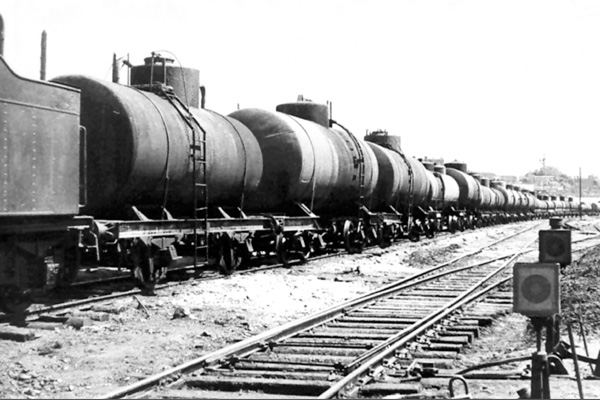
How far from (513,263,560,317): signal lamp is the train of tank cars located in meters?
5.72

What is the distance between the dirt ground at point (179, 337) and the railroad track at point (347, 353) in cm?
44

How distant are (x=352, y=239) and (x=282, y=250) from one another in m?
5.66

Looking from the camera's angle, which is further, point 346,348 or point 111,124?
point 111,124

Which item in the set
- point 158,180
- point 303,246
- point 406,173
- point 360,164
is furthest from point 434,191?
point 158,180

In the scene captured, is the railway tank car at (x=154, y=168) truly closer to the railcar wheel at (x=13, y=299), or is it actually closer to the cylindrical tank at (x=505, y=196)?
the railcar wheel at (x=13, y=299)

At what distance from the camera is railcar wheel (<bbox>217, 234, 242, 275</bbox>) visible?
15.5 meters

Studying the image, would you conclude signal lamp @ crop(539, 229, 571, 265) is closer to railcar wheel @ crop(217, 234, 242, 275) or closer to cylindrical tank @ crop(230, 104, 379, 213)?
railcar wheel @ crop(217, 234, 242, 275)

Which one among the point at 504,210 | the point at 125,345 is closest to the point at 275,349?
the point at 125,345

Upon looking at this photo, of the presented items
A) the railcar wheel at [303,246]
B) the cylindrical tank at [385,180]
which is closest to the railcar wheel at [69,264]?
the railcar wheel at [303,246]

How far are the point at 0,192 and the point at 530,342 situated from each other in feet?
20.0

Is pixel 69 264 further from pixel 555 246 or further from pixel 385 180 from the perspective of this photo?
pixel 385 180

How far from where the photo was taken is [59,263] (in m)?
10.3

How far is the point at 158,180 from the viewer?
42.3 feet

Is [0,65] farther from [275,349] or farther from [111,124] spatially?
[275,349]
